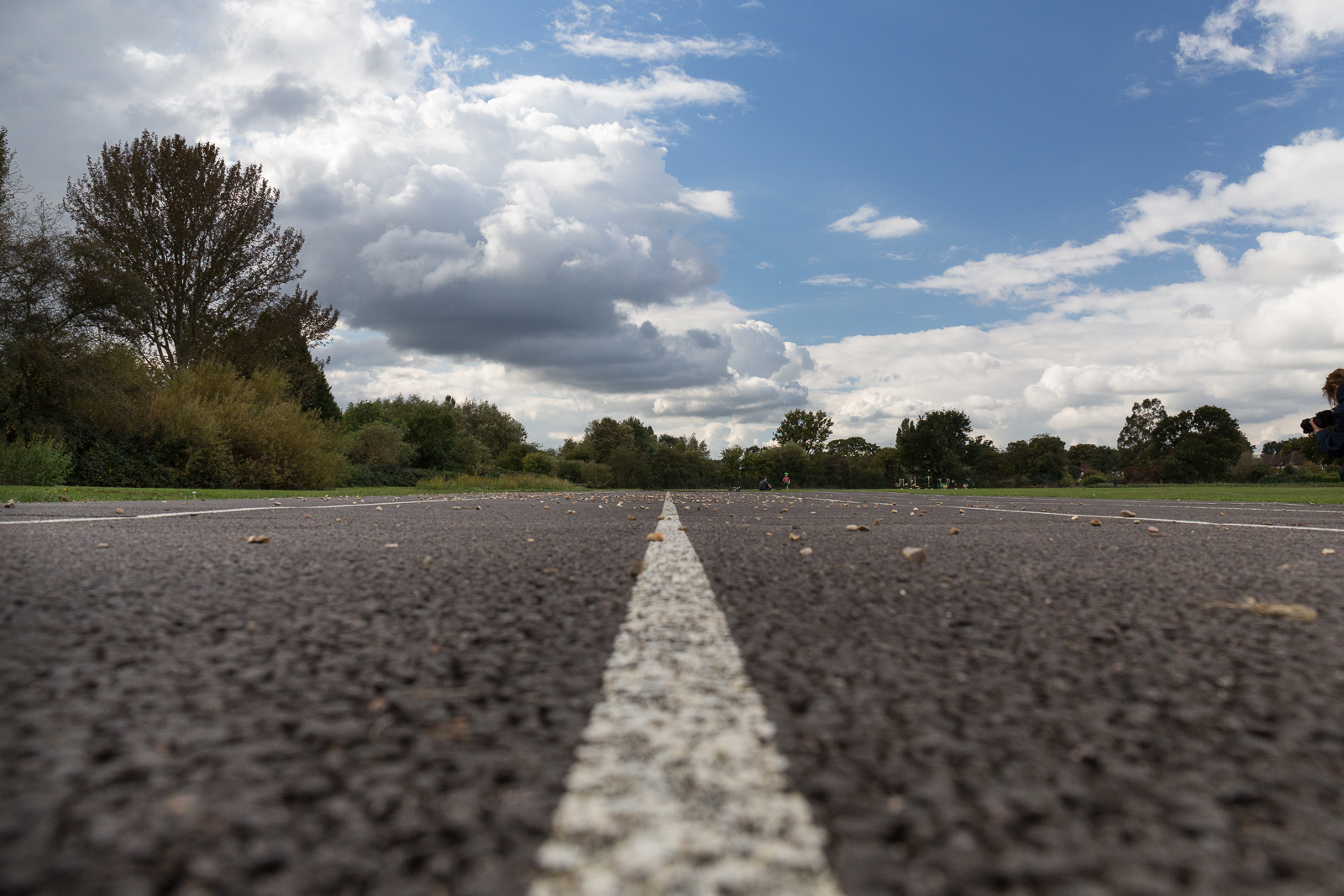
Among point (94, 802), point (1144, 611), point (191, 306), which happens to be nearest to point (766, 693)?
point (94, 802)

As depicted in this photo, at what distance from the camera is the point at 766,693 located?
1.18 m

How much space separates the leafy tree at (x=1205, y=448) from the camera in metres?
65.7

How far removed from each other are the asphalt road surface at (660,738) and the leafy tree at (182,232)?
81.7 ft

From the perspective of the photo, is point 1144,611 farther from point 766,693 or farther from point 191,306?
point 191,306

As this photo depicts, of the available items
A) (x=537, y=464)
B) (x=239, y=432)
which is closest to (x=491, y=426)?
(x=537, y=464)

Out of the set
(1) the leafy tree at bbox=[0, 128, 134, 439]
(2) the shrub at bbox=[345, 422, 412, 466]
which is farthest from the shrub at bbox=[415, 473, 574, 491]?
(1) the leafy tree at bbox=[0, 128, 134, 439]

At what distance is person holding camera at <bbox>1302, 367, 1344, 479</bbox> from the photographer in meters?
8.82

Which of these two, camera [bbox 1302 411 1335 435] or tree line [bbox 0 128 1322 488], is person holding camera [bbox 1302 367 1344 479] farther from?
tree line [bbox 0 128 1322 488]

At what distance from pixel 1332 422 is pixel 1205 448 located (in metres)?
70.0

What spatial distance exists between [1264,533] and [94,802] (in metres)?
6.13

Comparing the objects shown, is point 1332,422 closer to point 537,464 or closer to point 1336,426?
point 1336,426

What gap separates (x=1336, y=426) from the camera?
9008 millimetres

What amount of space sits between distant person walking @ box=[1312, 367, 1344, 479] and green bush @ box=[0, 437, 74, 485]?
22.4 meters

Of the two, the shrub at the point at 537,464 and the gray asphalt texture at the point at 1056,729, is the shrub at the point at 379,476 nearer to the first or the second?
the gray asphalt texture at the point at 1056,729
